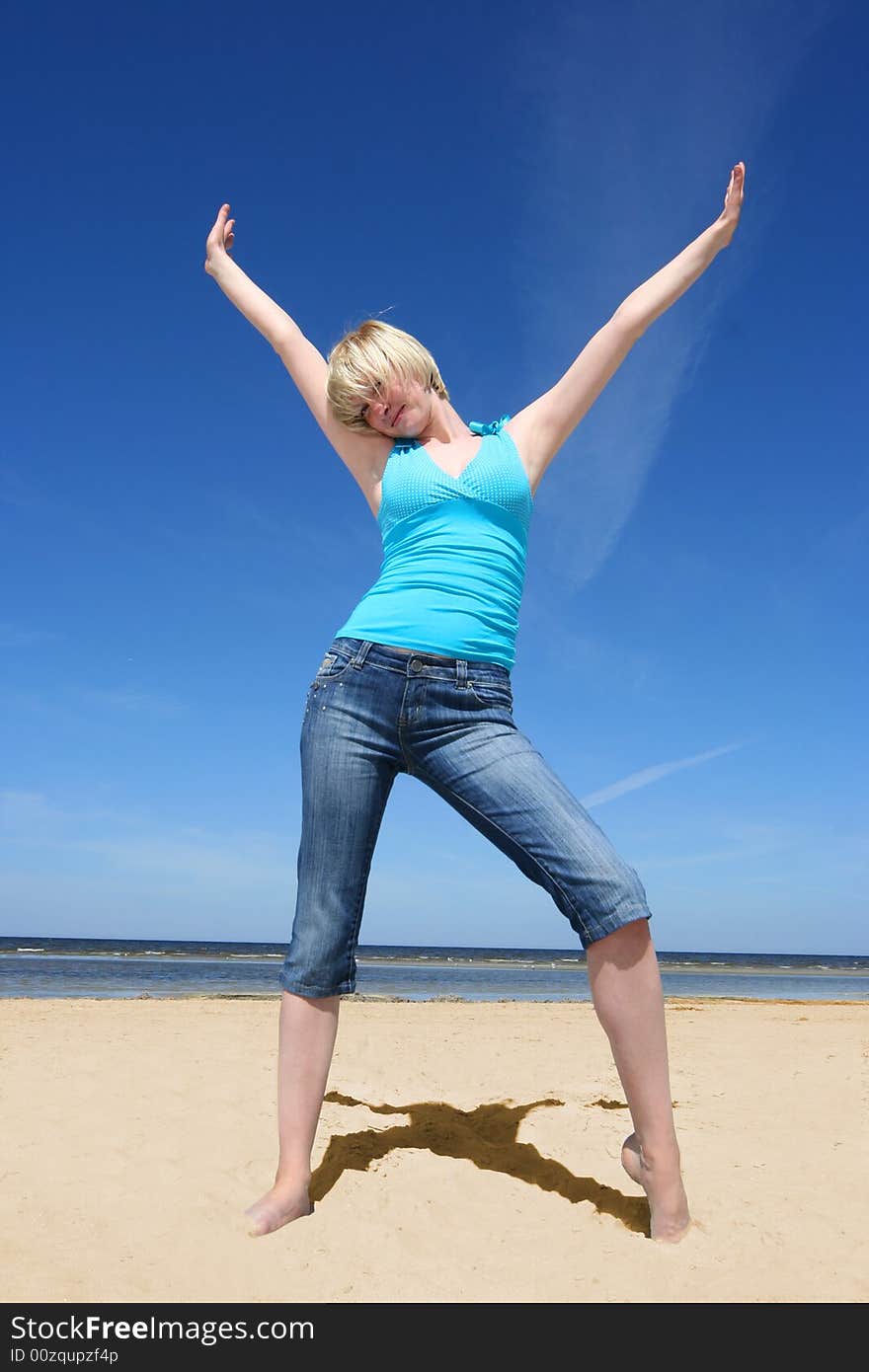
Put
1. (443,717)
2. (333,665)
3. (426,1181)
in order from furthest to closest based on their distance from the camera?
(426,1181) → (333,665) → (443,717)

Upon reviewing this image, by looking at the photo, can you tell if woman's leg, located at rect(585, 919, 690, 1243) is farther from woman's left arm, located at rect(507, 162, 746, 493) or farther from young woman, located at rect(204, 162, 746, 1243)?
woman's left arm, located at rect(507, 162, 746, 493)

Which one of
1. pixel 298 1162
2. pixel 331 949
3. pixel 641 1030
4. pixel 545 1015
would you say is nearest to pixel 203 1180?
pixel 298 1162

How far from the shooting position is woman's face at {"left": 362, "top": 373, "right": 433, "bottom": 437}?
264 cm

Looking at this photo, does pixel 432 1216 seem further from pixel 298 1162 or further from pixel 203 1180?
pixel 203 1180

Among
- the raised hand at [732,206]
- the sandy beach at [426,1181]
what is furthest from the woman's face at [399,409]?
the sandy beach at [426,1181]

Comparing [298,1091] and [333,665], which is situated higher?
[333,665]

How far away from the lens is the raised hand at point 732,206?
2.78m

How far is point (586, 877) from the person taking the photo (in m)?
2.37

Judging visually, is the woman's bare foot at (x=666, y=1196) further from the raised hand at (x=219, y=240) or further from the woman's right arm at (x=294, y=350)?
the raised hand at (x=219, y=240)

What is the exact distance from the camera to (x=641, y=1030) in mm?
2350

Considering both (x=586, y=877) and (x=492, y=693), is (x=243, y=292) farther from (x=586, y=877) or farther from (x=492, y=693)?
(x=586, y=877)

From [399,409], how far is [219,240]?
112 centimetres

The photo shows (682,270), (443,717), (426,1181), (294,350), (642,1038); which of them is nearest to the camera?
(642,1038)

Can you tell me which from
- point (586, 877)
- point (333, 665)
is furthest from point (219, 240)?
point (586, 877)
